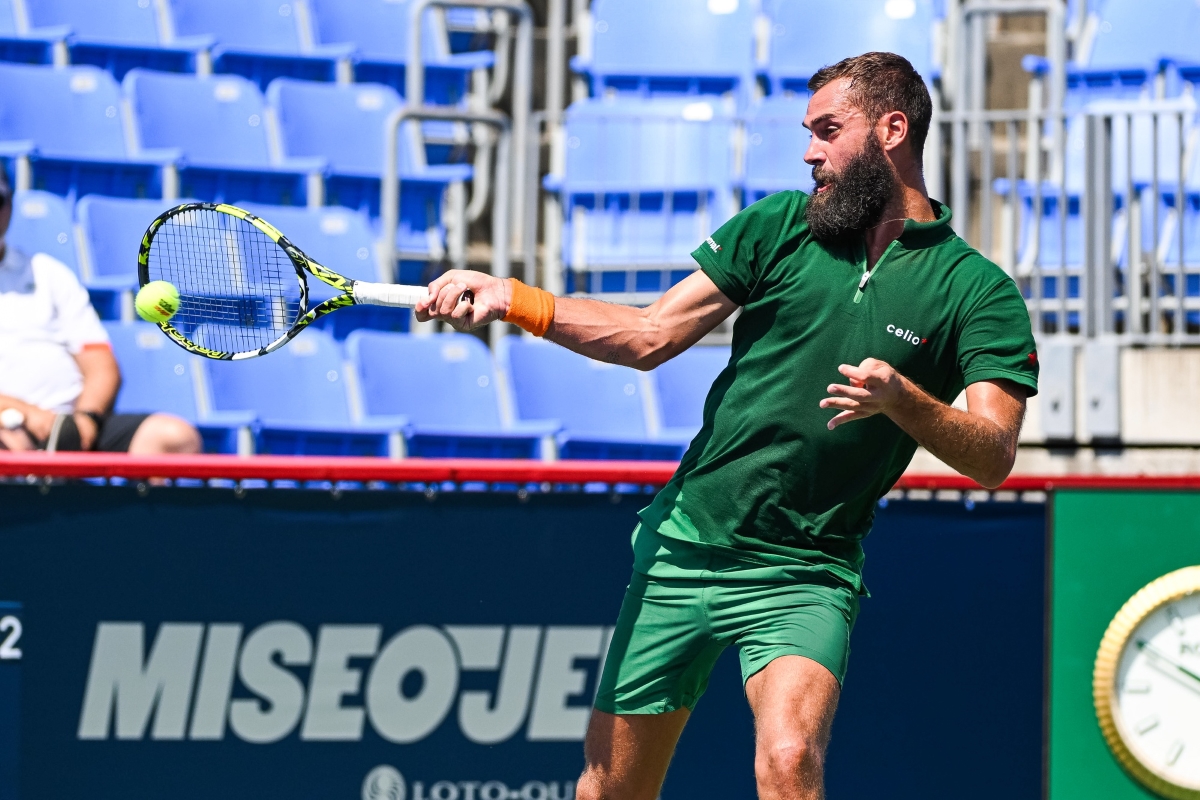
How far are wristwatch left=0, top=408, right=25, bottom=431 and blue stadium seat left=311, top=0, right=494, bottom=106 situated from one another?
3.80m

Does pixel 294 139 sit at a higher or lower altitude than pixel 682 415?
higher

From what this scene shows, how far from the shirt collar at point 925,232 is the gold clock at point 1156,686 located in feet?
5.77

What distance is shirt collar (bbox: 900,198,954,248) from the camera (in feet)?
10.4

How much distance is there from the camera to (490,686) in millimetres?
4160

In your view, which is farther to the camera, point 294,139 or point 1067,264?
point 294,139

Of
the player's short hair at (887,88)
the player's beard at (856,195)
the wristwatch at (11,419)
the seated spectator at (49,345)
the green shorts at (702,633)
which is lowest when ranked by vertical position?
the green shorts at (702,633)

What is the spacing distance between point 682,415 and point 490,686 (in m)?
2.66

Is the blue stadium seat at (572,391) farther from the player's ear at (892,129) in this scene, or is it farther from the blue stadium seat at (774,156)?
the player's ear at (892,129)

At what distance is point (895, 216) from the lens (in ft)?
10.4

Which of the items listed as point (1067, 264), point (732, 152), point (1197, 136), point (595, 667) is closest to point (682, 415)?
point (732, 152)

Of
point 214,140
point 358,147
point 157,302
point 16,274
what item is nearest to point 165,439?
point 16,274

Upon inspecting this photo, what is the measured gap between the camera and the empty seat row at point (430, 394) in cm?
606

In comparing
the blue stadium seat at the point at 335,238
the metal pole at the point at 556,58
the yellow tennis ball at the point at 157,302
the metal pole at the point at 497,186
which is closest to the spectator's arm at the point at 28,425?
the blue stadium seat at the point at 335,238

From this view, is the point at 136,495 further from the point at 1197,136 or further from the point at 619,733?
the point at 1197,136
